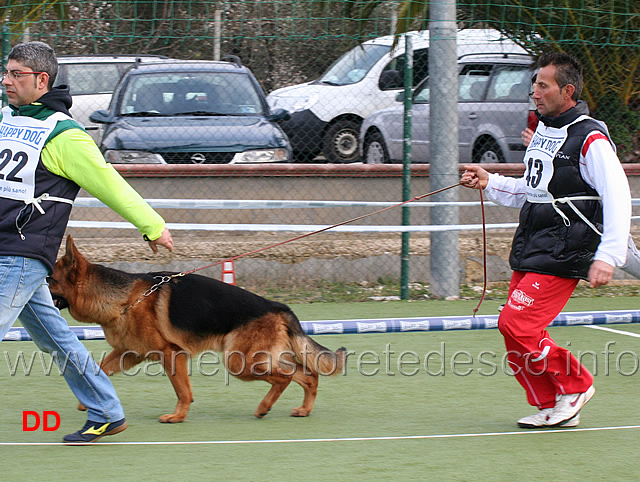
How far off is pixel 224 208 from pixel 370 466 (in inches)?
185

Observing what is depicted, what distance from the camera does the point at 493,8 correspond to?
8883 mm

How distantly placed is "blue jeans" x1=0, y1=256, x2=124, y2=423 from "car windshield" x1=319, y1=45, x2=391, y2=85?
8393 millimetres

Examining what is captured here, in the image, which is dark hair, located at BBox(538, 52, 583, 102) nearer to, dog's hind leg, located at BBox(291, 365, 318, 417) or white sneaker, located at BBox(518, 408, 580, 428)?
white sneaker, located at BBox(518, 408, 580, 428)

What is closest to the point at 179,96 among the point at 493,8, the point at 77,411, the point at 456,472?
the point at 493,8

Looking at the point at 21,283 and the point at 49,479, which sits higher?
the point at 21,283

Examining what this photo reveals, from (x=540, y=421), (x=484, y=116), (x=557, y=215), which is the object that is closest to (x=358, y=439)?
(x=540, y=421)

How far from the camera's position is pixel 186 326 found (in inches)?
186

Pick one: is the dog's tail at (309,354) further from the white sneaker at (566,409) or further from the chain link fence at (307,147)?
the chain link fence at (307,147)

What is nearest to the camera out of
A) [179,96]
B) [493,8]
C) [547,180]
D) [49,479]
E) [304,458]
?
[49,479]

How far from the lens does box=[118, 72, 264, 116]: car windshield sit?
976cm

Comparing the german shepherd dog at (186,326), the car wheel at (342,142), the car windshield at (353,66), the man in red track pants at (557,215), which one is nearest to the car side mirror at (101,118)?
the car wheel at (342,142)

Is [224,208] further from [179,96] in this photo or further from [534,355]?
[534,355]

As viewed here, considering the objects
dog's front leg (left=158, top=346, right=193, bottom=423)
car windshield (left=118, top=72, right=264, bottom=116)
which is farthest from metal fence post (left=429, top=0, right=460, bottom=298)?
dog's front leg (left=158, top=346, right=193, bottom=423)

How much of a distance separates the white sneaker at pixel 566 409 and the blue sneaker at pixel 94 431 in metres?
2.31
